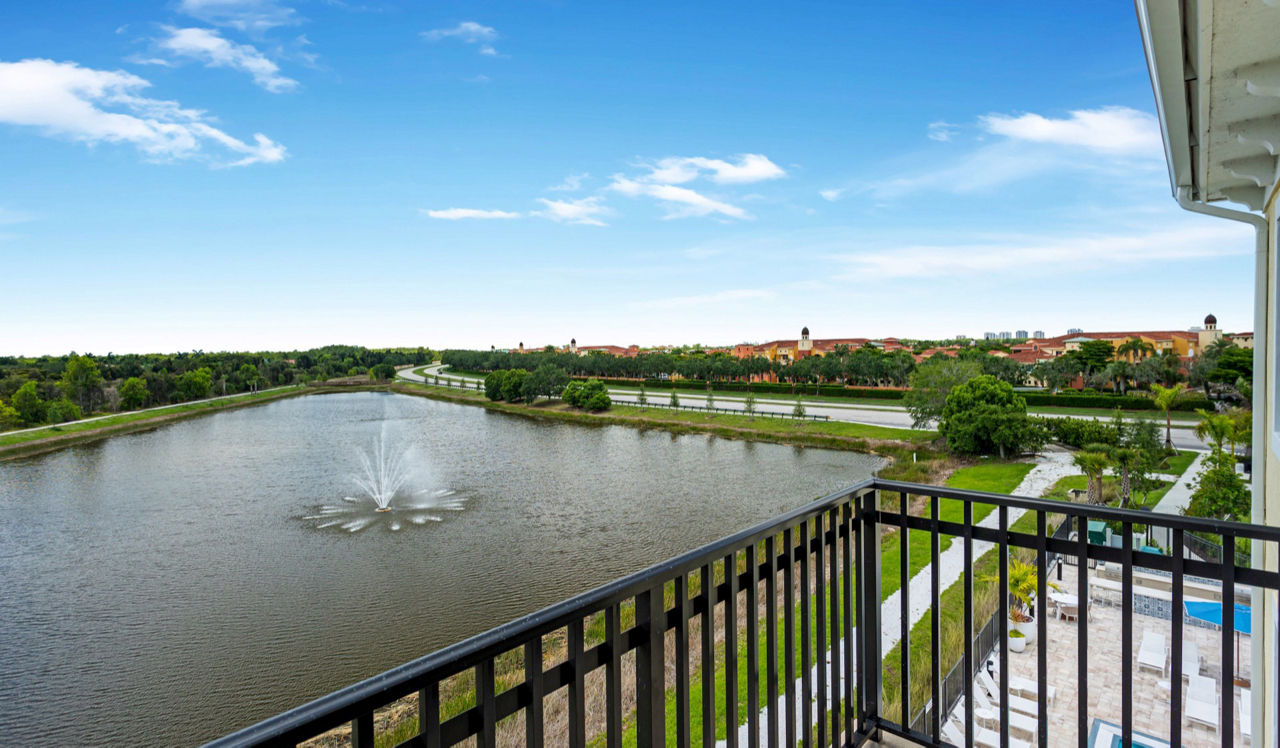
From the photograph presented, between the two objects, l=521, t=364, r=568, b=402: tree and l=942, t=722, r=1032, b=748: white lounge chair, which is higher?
l=521, t=364, r=568, b=402: tree

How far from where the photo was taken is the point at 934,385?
23.1 meters

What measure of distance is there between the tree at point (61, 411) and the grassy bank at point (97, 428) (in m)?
0.63

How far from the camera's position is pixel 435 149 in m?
25.7

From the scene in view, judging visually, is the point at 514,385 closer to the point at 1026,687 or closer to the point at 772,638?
the point at 1026,687

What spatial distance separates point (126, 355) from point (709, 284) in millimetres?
62374

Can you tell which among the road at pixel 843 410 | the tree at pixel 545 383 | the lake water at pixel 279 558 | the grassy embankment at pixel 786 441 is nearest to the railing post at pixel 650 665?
the grassy embankment at pixel 786 441

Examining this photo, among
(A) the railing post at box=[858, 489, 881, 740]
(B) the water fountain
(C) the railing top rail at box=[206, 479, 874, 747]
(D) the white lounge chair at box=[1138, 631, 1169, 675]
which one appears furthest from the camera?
(B) the water fountain

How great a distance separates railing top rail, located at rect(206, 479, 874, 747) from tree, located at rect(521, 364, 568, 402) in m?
40.1

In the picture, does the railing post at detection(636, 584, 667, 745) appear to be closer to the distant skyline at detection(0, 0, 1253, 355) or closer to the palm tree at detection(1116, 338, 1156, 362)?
the distant skyline at detection(0, 0, 1253, 355)

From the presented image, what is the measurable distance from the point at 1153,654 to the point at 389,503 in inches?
608

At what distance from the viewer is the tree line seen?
108 ft

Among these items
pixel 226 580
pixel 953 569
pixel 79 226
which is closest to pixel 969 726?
pixel 953 569

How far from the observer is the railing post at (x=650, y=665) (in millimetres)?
1136

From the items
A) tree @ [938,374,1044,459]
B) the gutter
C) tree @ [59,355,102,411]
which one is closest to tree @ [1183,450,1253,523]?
tree @ [938,374,1044,459]
